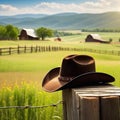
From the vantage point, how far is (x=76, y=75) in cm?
125

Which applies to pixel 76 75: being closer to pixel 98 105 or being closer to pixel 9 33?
pixel 98 105

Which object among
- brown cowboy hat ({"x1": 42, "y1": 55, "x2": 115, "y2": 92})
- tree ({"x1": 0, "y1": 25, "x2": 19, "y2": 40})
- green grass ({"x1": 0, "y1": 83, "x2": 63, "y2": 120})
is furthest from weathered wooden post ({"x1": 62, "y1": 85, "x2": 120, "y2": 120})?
tree ({"x1": 0, "y1": 25, "x2": 19, "y2": 40})

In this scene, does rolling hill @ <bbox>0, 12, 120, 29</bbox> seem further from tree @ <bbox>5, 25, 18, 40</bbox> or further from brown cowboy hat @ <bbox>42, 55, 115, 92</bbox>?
brown cowboy hat @ <bbox>42, 55, 115, 92</bbox>

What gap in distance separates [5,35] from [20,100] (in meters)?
19.4

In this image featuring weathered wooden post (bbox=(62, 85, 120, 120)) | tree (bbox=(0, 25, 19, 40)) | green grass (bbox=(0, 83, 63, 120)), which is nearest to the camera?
weathered wooden post (bbox=(62, 85, 120, 120))

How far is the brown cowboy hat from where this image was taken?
1.13 meters

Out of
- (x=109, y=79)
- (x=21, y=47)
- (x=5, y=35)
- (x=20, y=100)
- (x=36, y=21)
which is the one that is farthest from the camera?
(x=36, y=21)

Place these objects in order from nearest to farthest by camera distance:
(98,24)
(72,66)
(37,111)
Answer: (72,66), (37,111), (98,24)

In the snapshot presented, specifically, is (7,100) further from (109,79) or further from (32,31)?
(32,31)

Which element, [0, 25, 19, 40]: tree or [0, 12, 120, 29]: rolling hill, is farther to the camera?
[0, 12, 120, 29]: rolling hill

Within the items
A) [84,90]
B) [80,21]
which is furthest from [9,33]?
[80,21]

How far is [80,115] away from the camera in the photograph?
960 millimetres

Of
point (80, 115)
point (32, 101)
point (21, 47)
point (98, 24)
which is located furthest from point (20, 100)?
point (98, 24)

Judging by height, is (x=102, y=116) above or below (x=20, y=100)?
above
